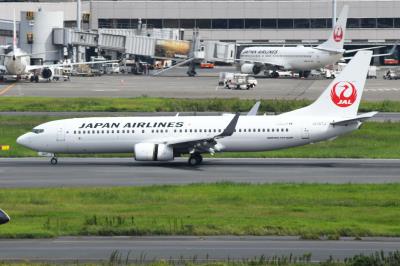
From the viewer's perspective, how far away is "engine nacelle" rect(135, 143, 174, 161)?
60.3 metres

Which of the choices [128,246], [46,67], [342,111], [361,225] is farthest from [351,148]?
[46,67]

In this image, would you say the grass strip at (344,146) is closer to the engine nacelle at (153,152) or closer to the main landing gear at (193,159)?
the main landing gear at (193,159)

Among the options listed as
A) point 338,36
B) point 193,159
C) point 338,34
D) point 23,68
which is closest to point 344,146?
point 193,159

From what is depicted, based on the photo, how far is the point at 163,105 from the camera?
92.1 meters

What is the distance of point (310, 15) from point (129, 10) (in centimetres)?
2924

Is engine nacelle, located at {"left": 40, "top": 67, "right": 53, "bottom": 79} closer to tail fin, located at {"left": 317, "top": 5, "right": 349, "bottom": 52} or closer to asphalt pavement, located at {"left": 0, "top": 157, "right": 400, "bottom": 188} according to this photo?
tail fin, located at {"left": 317, "top": 5, "right": 349, "bottom": 52}

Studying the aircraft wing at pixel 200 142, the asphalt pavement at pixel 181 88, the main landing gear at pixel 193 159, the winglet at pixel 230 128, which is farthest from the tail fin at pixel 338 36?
the winglet at pixel 230 128

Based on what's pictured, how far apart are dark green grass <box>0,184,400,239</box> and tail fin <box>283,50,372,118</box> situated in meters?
10.9

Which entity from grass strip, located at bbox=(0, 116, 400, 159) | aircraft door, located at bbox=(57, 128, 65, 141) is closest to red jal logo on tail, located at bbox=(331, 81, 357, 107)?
grass strip, located at bbox=(0, 116, 400, 159)

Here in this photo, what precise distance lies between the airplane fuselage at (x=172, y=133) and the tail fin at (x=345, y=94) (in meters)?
0.73

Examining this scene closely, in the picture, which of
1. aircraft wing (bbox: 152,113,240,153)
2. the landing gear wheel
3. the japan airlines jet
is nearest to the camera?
aircraft wing (bbox: 152,113,240,153)

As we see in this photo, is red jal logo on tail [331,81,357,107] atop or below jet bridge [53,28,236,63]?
atop

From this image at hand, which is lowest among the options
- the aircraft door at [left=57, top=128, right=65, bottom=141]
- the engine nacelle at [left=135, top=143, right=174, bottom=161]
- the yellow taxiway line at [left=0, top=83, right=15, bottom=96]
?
the yellow taxiway line at [left=0, top=83, right=15, bottom=96]

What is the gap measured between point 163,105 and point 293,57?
5132cm
